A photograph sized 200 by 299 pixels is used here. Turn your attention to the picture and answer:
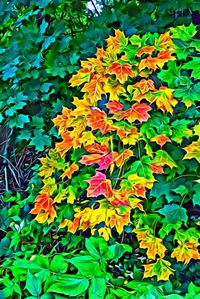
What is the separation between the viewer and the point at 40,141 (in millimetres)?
1961

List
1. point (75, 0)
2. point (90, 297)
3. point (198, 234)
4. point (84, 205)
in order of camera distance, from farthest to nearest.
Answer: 1. point (75, 0)
2. point (84, 205)
3. point (198, 234)
4. point (90, 297)

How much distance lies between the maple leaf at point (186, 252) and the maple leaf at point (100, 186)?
1.09ft

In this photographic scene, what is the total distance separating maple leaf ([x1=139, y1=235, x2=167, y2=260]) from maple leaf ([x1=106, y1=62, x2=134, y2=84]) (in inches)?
23.5

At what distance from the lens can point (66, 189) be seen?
1607 mm

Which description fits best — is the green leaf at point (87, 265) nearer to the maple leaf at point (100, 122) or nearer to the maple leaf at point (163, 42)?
the maple leaf at point (100, 122)

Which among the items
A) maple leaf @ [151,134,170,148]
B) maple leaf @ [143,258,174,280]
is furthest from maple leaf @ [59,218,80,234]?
maple leaf @ [151,134,170,148]

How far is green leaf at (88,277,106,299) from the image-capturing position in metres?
1.07

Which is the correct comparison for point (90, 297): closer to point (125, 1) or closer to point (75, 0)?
point (125, 1)

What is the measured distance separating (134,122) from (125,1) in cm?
78

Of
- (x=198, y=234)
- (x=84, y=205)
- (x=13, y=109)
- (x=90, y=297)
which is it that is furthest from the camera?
(x=13, y=109)

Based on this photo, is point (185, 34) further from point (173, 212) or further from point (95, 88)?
point (173, 212)

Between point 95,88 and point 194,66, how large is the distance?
1.26 feet

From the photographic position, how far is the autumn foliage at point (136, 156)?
143cm

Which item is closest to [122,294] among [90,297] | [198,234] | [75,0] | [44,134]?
[90,297]
